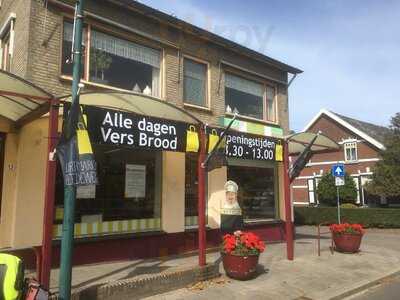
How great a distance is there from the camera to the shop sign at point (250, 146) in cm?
1019

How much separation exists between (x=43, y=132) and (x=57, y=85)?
1.18m

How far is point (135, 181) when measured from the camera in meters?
10.8

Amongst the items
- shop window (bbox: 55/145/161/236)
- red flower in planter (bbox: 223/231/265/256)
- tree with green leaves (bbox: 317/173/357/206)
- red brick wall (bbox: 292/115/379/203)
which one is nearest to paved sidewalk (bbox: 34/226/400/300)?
red flower in planter (bbox: 223/231/265/256)

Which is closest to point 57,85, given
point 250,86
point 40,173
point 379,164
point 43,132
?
point 43,132

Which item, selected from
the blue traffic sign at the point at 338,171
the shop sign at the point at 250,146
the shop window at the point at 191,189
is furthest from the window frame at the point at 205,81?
the blue traffic sign at the point at 338,171

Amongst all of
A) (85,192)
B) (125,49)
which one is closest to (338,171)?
(125,49)

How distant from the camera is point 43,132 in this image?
29.9 feet

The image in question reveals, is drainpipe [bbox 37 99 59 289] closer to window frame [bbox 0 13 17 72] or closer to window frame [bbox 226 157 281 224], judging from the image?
window frame [bbox 0 13 17 72]

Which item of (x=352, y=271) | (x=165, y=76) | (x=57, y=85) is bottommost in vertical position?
(x=352, y=271)

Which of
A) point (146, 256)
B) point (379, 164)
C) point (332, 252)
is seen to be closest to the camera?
point (146, 256)

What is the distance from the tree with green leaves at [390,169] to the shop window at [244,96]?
12.9m

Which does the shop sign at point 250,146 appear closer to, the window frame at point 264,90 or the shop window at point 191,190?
the shop window at point 191,190

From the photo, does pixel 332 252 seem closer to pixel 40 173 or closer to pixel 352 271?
pixel 352 271

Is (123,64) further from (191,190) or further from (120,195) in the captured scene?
(191,190)
